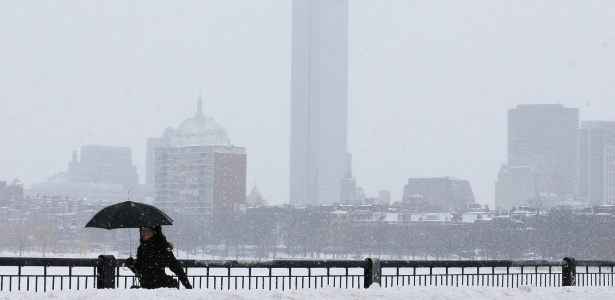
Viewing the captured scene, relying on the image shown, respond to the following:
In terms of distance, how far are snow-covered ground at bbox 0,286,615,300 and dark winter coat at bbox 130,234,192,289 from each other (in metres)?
0.76

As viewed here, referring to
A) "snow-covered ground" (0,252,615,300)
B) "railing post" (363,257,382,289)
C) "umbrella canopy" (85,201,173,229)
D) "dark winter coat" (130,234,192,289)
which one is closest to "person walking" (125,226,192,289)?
"dark winter coat" (130,234,192,289)

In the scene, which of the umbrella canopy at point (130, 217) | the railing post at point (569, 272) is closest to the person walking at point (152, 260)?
the umbrella canopy at point (130, 217)

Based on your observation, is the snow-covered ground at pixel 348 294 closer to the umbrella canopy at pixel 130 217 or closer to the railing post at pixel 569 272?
the umbrella canopy at pixel 130 217

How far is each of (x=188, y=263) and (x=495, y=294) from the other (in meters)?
4.85

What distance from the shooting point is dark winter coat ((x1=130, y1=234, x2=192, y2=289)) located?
41.9 ft

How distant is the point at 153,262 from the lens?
12.8 m

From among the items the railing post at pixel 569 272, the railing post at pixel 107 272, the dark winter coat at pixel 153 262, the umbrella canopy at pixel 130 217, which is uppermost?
the umbrella canopy at pixel 130 217

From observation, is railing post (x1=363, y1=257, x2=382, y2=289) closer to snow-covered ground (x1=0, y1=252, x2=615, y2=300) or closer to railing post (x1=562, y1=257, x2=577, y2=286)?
snow-covered ground (x1=0, y1=252, x2=615, y2=300)

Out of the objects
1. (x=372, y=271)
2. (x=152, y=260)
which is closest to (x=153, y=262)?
(x=152, y=260)

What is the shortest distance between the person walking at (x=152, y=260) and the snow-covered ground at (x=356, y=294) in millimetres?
770

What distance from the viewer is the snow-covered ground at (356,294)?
11.7 m

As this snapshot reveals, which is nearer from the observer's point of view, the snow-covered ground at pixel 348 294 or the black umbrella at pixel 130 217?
the snow-covered ground at pixel 348 294

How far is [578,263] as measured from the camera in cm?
2095

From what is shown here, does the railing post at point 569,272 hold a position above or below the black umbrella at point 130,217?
below
